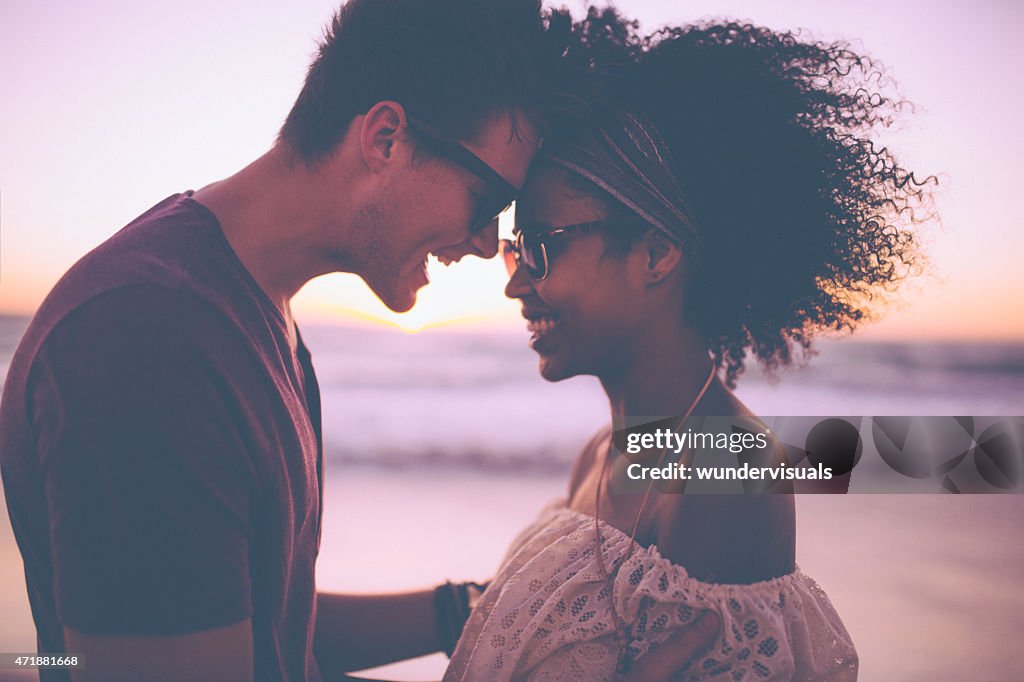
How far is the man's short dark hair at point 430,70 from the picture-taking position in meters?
2.02

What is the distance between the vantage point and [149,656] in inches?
56.4

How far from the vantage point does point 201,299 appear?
5.09ft

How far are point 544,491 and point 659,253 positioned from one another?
4843 millimetres

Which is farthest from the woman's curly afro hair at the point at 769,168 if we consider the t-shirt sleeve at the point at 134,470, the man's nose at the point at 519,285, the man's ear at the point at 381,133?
the t-shirt sleeve at the point at 134,470

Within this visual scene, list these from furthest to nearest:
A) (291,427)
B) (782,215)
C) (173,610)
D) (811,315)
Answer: (811,315), (782,215), (291,427), (173,610)

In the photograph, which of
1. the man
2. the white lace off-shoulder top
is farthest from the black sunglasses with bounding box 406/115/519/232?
the white lace off-shoulder top

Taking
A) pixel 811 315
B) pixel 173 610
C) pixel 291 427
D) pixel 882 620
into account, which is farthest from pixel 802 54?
pixel 882 620

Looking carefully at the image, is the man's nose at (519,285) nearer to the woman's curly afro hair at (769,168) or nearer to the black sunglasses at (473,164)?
the black sunglasses at (473,164)

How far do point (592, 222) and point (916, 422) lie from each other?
2987 mm

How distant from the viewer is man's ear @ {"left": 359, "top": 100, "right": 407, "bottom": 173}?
198cm

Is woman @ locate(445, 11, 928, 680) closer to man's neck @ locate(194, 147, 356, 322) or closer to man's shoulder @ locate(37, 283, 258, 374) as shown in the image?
man's neck @ locate(194, 147, 356, 322)

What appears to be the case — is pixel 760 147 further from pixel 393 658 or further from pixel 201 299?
pixel 393 658

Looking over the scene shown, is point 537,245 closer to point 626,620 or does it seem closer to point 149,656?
point 626,620
